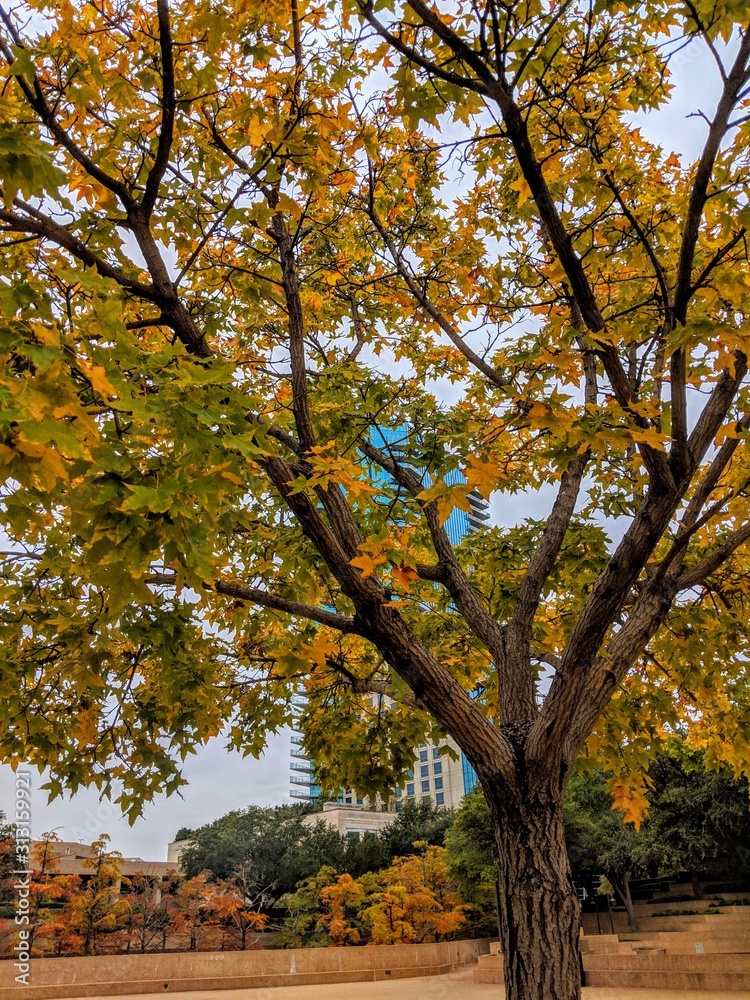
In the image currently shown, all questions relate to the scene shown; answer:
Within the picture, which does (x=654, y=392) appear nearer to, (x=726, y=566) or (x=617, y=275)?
(x=617, y=275)

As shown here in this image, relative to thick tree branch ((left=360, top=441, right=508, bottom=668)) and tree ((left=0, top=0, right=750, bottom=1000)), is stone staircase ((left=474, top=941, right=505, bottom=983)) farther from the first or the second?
thick tree branch ((left=360, top=441, right=508, bottom=668))

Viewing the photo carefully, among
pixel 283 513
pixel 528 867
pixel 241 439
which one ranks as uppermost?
pixel 283 513

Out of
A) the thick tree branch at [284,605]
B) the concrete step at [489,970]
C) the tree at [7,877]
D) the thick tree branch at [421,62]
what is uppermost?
the thick tree branch at [421,62]

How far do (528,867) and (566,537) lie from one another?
2.09m

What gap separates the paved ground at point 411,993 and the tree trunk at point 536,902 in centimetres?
841

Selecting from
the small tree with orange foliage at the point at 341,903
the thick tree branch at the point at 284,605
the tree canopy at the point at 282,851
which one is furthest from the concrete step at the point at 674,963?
the thick tree branch at the point at 284,605

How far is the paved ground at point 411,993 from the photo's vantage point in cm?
950

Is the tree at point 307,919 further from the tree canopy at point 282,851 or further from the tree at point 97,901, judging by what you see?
the tree at point 97,901

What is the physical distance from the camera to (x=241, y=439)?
2.16 m

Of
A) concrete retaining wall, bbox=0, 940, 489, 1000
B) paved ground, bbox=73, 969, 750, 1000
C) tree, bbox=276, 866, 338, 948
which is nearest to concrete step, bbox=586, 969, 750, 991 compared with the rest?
paved ground, bbox=73, 969, 750, 1000

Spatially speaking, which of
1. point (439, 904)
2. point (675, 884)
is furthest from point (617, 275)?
point (675, 884)

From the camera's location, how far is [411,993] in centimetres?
1053

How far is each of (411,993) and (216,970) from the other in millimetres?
3705

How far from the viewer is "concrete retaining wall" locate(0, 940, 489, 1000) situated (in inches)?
413
